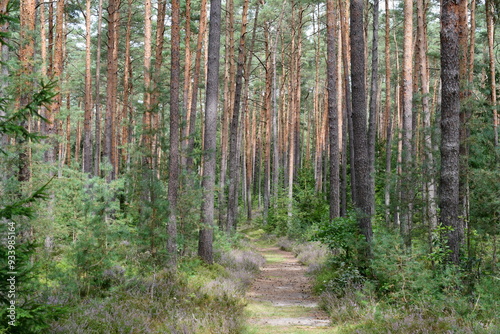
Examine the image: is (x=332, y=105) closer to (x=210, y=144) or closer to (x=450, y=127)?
(x=210, y=144)

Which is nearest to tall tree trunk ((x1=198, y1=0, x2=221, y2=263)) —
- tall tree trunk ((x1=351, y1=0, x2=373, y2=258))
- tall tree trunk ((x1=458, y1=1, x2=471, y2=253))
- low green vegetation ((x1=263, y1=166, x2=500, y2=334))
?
low green vegetation ((x1=263, y1=166, x2=500, y2=334))

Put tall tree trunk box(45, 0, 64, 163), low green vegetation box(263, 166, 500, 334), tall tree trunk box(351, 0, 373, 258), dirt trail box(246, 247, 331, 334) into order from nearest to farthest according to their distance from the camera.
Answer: low green vegetation box(263, 166, 500, 334) < dirt trail box(246, 247, 331, 334) < tall tree trunk box(351, 0, 373, 258) < tall tree trunk box(45, 0, 64, 163)

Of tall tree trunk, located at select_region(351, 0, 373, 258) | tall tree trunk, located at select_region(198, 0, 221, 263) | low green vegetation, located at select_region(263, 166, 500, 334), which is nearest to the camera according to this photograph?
low green vegetation, located at select_region(263, 166, 500, 334)

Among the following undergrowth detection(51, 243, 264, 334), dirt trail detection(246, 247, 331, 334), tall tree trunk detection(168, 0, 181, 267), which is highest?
tall tree trunk detection(168, 0, 181, 267)

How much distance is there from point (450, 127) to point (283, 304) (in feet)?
16.9

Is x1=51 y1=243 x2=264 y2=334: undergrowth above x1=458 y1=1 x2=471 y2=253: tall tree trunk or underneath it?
underneath

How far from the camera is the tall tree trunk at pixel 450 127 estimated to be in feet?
23.3

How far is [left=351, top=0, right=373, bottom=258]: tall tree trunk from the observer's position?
9.30 meters

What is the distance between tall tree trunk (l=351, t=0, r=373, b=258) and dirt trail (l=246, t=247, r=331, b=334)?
2280mm

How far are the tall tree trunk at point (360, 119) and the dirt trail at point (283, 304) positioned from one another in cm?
228

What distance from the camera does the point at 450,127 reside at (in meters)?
7.19

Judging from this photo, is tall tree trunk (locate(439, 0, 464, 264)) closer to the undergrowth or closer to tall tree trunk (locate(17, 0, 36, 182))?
the undergrowth

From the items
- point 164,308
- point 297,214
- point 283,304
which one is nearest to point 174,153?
point 164,308

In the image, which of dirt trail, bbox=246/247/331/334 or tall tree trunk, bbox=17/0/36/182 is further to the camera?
tall tree trunk, bbox=17/0/36/182
